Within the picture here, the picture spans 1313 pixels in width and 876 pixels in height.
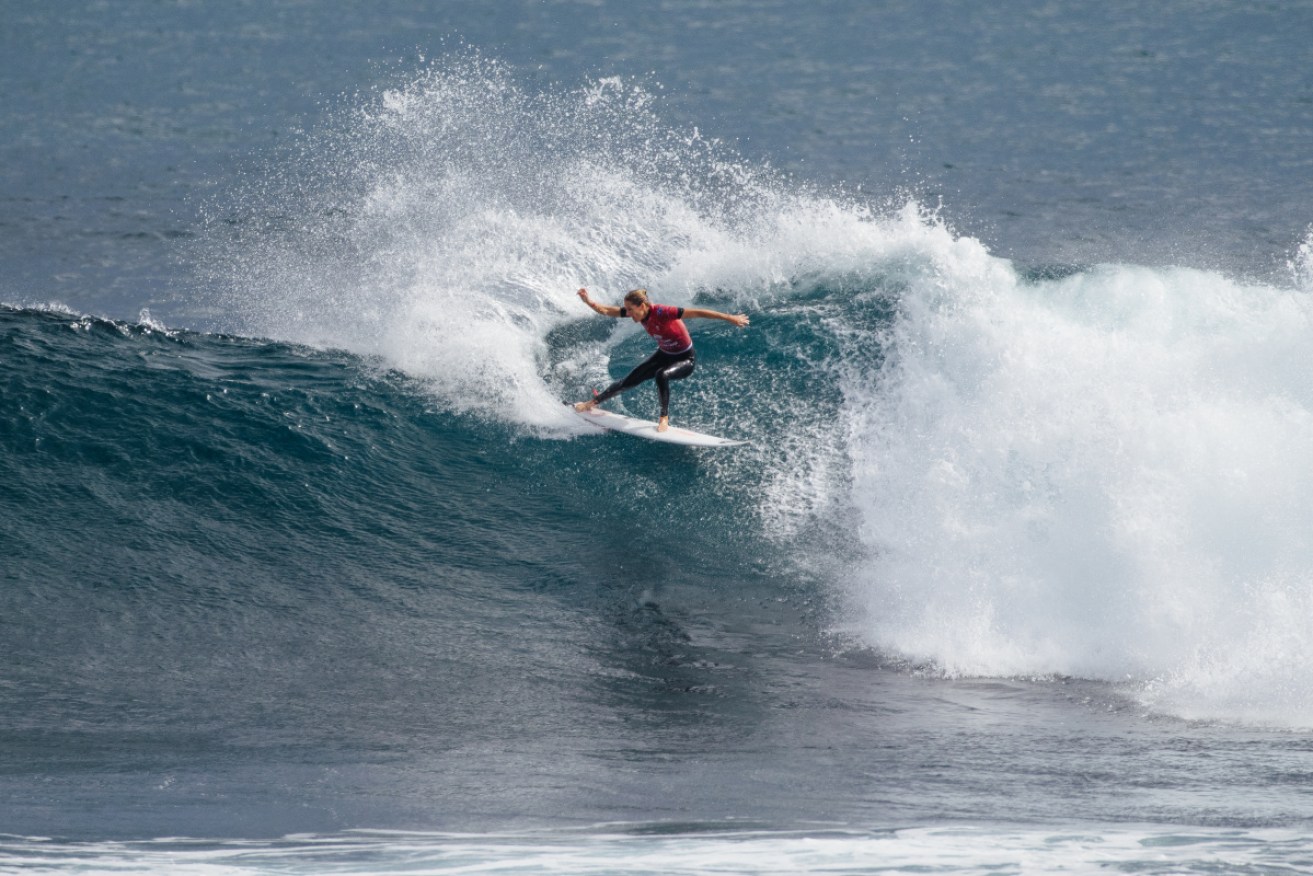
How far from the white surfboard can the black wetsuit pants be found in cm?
19

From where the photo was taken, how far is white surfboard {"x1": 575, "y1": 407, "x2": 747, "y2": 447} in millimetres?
11883

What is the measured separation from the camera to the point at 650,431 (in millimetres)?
11945

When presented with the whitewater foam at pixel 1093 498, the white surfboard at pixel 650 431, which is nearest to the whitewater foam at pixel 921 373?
the whitewater foam at pixel 1093 498

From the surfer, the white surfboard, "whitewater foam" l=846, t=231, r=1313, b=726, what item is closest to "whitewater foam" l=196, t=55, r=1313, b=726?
"whitewater foam" l=846, t=231, r=1313, b=726

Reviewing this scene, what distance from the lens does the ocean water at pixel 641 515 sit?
6820mm

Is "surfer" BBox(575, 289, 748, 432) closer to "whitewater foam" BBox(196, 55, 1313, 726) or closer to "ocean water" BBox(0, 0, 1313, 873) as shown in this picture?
"ocean water" BBox(0, 0, 1313, 873)

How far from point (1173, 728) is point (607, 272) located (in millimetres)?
8689

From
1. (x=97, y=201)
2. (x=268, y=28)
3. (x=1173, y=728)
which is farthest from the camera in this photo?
(x=268, y=28)

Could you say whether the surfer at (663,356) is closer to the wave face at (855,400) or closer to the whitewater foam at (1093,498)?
the wave face at (855,400)

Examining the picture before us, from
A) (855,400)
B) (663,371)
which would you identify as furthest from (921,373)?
(663,371)

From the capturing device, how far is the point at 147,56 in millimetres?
26109

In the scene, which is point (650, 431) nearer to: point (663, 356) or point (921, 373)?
point (663, 356)

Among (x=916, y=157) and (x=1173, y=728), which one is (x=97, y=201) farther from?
(x=1173, y=728)

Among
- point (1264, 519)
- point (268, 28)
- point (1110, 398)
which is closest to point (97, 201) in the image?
point (268, 28)
